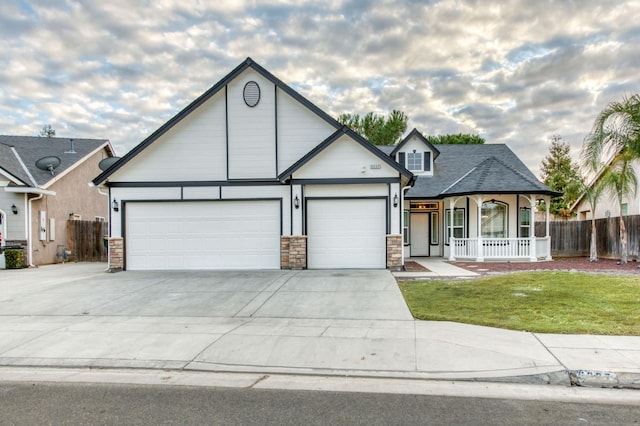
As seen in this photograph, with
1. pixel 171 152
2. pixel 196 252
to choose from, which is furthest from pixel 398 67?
pixel 196 252

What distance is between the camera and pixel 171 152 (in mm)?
15078

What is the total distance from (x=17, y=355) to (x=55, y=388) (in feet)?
5.54

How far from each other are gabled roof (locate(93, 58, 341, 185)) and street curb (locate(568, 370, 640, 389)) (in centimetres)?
1123

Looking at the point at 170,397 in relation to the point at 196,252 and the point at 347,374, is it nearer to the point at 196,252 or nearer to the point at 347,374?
the point at 347,374

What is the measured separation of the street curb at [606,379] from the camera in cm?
479

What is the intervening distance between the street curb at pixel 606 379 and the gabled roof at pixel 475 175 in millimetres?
13291

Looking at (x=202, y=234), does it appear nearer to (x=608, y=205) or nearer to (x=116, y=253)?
(x=116, y=253)

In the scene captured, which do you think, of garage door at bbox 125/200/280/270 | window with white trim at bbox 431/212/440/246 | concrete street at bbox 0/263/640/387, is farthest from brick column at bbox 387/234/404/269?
window with white trim at bbox 431/212/440/246

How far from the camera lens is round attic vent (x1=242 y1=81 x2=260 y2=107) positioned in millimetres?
15016

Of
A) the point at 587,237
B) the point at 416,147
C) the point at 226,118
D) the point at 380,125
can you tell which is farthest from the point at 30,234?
the point at 380,125

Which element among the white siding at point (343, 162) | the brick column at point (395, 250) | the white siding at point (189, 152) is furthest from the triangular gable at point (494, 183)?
the white siding at point (189, 152)

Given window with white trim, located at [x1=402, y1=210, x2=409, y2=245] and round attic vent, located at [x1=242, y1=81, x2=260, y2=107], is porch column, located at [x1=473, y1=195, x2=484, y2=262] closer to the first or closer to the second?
window with white trim, located at [x1=402, y1=210, x2=409, y2=245]

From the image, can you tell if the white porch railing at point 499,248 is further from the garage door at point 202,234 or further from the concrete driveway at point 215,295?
the garage door at point 202,234

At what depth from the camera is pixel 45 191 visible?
18391mm
